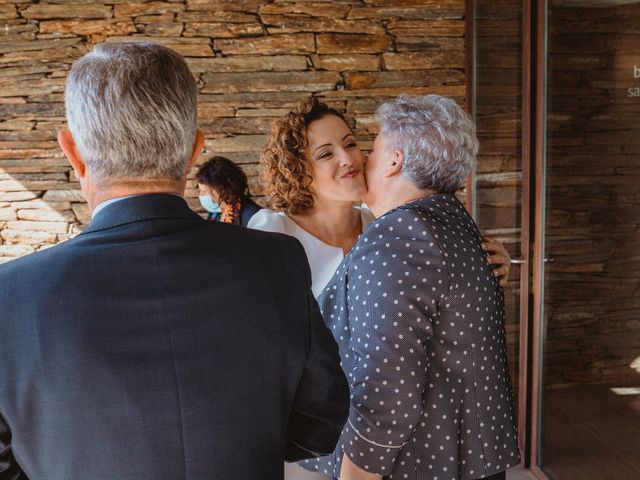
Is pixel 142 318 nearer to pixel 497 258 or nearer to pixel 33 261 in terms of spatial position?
pixel 33 261

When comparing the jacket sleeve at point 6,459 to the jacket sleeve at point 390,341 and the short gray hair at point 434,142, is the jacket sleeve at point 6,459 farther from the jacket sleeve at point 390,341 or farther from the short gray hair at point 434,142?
the short gray hair at point 434,142

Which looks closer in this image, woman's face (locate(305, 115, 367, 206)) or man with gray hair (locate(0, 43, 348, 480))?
man with gray hair (locate(0, 43, 348, 480))

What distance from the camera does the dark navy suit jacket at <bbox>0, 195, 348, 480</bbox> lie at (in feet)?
2.57

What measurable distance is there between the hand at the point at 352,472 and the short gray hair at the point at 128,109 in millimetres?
677

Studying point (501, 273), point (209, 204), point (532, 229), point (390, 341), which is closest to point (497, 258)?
point (501, 273)

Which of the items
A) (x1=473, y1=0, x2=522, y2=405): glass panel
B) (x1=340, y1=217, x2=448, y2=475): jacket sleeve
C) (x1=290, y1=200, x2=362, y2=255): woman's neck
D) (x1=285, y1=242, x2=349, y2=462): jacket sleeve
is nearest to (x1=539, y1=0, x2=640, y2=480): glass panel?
(x1=473, y1=0, x2=522, y2=405): glass panel

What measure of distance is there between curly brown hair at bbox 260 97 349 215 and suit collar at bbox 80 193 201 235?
1053 millimetres

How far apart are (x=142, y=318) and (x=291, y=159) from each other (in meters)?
1.13

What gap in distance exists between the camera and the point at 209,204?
3607 mm

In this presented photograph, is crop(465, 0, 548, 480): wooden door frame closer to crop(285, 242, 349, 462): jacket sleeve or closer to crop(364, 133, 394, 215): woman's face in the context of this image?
crop(364, 133, 394, 215): woman's face

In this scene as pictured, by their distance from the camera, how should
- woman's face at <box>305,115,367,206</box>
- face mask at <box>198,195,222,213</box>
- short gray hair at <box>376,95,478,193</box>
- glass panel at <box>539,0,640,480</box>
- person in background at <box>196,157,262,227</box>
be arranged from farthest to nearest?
face mask at <box>198,195,222,213</box>
person in background at <box>196,157,262,227</box>
glass panel at <box>539,0,640,480</box>
woman's face at <box>305,115,367,206</box>
short gray hair at <box>376,95,478,193</box>

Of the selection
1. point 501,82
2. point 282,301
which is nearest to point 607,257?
point 501,82

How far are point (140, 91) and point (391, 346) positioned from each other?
62 cm

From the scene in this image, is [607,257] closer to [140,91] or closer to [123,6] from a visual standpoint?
[140,91]
